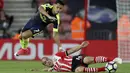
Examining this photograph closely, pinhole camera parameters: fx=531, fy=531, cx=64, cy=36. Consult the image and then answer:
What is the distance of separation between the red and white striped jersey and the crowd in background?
7705 mm

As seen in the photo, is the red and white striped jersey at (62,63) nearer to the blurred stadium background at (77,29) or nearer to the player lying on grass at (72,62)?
the player lying on grass at (72,62)

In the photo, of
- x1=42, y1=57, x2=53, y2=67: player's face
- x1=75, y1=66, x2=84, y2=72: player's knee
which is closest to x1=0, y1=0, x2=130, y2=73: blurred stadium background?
x1=42, y1=57, x2=53, y2=67: player's face

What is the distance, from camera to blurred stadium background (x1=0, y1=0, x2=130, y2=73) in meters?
18.0

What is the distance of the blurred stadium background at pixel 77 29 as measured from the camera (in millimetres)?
18016

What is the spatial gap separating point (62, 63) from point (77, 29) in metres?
9.14

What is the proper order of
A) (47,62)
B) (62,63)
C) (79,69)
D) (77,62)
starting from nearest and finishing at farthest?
1. (79,69)
2. (77,62)
3. (62,63)
4. (47,62)

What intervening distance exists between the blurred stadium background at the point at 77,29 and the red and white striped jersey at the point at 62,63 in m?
4.65

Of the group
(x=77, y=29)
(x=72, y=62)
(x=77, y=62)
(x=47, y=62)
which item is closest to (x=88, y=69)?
(x=77, y=62)

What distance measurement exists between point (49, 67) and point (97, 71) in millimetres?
1610

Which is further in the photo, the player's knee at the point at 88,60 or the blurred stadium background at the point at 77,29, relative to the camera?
the blurred stadium background at the point at 77,29

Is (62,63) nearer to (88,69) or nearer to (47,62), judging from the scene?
(47,62)

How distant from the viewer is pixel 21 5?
2250cm

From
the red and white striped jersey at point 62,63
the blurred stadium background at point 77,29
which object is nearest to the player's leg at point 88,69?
the red and white striped jersey at point 62,63

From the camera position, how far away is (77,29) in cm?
2083
